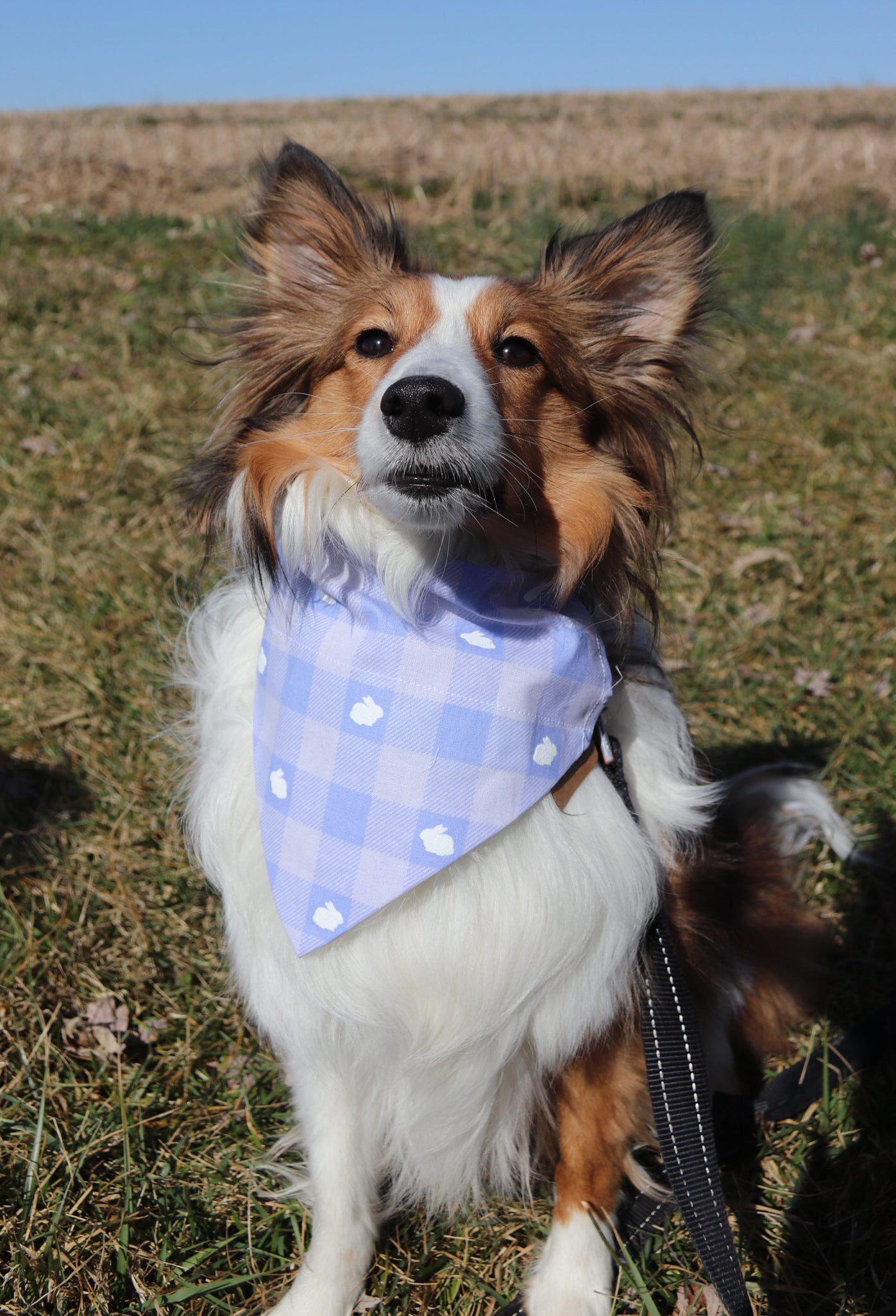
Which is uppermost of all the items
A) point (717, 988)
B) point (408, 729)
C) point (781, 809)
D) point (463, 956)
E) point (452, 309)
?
point (452, 309)

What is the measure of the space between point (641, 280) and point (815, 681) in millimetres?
2221

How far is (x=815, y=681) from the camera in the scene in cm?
402

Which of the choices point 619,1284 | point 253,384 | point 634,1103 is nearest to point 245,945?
point 634,1103

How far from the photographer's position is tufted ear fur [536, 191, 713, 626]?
7.38ft

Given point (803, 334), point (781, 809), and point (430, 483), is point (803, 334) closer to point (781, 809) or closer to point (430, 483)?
point (781, 809)

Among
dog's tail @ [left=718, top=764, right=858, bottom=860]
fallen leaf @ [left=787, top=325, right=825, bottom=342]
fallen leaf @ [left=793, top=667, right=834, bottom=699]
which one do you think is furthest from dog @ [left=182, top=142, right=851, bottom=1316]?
fallen leaf @ [left=787, top=325, right=825, bottom=342]

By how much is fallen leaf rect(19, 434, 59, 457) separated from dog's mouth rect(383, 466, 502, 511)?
3.94 m

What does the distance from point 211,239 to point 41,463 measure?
3947 millimetres

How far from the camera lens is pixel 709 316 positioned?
2312 mm

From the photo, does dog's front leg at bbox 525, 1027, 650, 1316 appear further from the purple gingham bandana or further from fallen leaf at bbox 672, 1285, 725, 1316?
the purple gingham bandana

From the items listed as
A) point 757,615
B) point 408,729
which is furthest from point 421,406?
point 757,615

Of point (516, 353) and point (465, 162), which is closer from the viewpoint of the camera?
point (516, 353)

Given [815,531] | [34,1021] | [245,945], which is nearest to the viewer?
[245,945]

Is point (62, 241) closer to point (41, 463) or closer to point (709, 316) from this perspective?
point (41, 463)
